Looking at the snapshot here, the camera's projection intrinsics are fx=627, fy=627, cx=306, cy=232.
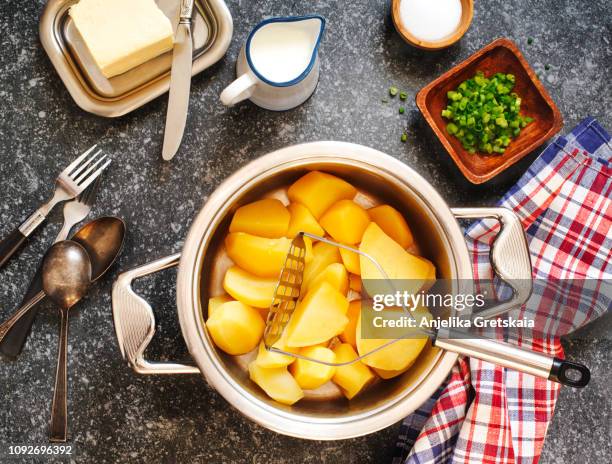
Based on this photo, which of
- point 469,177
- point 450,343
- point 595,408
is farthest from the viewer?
point 595,408

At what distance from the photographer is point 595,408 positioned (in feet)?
3.72

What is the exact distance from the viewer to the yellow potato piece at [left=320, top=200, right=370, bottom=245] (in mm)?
981

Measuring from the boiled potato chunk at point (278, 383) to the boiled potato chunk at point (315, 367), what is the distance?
0.02 meters

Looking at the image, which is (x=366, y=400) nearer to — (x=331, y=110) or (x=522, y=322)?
(x=522, y=322)

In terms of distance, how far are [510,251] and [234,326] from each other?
17.0 inches

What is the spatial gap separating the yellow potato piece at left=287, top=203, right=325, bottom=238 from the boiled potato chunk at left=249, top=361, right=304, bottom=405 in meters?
0.21

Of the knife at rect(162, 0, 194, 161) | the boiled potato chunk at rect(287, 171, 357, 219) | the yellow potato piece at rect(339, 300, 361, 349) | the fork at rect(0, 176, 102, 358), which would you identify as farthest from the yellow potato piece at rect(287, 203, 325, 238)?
the fork at rect(0, 176, 102, 358)

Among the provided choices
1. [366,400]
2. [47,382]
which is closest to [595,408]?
[366,400]

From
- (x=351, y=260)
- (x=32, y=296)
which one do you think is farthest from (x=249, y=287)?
(x=32, y=296)

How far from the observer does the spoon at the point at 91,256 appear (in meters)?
1.06

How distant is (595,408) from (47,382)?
0.98 meters

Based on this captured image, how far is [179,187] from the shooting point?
43.5 inches

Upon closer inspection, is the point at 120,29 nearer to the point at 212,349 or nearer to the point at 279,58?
the point at 279,58

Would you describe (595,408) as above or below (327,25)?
below
